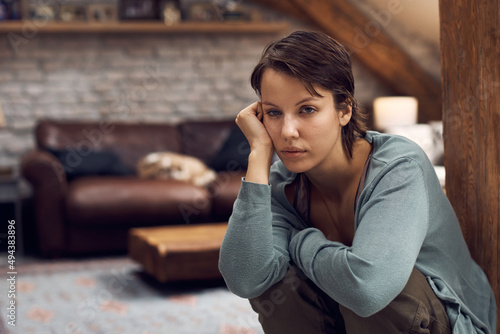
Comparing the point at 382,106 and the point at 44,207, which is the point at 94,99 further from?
the point at 382,106

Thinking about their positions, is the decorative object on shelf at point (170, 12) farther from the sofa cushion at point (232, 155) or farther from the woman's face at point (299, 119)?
the woman's face at point (299, 119)

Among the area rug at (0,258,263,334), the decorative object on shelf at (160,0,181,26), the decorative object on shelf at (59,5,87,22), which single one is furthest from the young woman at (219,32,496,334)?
the decorative object on shelf at (59,5,87,22)

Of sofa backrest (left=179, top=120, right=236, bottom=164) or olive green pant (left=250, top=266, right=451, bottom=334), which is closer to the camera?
olive green pant (left=250, top=266, right=451, bottom=334)

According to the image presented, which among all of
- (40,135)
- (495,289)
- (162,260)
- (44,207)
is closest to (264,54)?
(495,289)

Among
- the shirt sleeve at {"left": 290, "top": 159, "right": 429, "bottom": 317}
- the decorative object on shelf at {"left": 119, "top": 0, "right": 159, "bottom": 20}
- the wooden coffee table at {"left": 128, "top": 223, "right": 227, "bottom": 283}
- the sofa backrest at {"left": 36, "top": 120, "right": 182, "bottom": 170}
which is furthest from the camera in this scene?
the decorative object on shelf at {"left": 119, "top": 0, "right": 159, "bottom": 20}

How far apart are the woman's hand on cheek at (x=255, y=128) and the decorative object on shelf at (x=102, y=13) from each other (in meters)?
3.69

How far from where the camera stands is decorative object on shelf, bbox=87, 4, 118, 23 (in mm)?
4797

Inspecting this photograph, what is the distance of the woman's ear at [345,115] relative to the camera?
52.9 inches

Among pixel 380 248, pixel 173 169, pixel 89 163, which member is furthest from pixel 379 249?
pixel 89 163

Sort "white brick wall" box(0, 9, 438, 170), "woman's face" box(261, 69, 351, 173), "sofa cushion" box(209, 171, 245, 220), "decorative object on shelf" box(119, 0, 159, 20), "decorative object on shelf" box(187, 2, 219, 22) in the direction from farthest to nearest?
1. "decorative object on shelf" box(187, 2, 219, 22)
2. "decorative object on shelf" box(119, 0, 159, 20)
3. "white brick wall" box(0, 9, 438, 170)
4. "sofa cushion" box(209, 171, 245, 220)
5. "woman's face" box(261, 69, 351, 173)

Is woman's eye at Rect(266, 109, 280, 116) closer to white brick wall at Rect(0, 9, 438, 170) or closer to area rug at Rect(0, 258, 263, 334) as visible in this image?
area rug at Rect(0, 258, 263, 334)

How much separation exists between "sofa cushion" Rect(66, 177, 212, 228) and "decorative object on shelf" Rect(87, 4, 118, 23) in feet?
5.25

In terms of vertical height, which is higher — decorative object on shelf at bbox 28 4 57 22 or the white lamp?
decorative object on shelf at bbox 28 4 57 22

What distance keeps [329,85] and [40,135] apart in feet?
11.4
